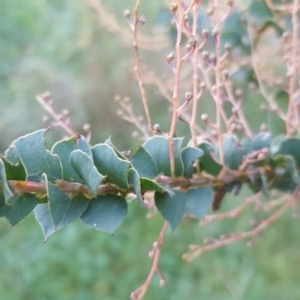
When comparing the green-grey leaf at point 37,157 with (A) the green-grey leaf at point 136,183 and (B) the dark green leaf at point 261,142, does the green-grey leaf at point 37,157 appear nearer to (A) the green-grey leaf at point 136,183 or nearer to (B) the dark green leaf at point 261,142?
(A) the green-grey leaf at point 136,183

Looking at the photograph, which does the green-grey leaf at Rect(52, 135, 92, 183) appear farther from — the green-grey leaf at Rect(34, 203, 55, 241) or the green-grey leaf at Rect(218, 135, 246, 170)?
the green-grey leaf at Rect(218, 135, 246, 170)

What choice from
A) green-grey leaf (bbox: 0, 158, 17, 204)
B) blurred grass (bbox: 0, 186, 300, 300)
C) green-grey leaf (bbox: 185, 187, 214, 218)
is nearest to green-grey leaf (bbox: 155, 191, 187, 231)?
green-grey leaf (bbox: 185, 187, 214, 218)

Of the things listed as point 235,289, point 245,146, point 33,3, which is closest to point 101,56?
point 33,3

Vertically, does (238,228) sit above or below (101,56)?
below

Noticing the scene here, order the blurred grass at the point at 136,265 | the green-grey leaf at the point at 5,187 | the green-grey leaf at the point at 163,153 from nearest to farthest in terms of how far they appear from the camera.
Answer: the green-grey leaf at the point at 5,187
the green-grey leaf at the point at 163,153
the blurred grass at the point at 136,265

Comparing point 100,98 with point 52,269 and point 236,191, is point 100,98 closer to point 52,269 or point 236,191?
point 52,269

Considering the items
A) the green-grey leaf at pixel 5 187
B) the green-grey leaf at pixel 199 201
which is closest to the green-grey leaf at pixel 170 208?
the green-grey leaf at pixel 199 201
